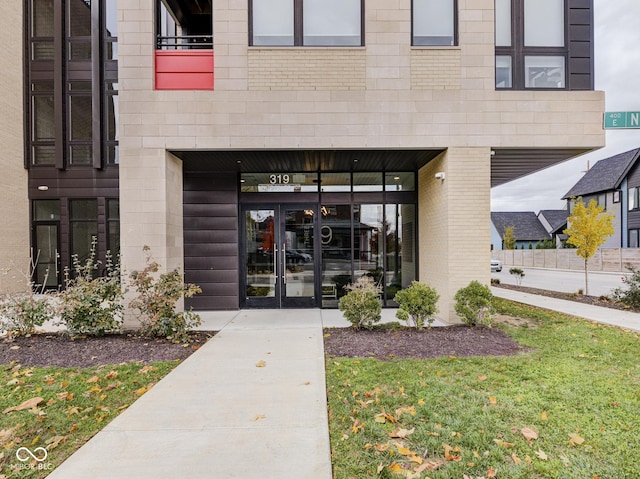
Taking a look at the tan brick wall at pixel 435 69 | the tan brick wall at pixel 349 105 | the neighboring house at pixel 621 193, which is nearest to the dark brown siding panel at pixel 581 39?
the tan brick wall at pixel 349 105

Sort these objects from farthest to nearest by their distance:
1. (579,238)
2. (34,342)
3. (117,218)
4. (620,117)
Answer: (117,218), (579,238), (620,117), (34,342)

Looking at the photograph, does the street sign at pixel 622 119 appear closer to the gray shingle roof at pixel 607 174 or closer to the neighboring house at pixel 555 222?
the gray shingle roof at pixel 607 174

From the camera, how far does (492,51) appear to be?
6738 mm

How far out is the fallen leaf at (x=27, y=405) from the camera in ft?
11.2

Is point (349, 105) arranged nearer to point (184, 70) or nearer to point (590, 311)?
point (184, 70)

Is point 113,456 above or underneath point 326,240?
underneath

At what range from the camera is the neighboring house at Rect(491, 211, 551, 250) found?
48938 mm

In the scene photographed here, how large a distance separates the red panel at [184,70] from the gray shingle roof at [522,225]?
5035 centimetres

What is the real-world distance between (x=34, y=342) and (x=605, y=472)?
737cm

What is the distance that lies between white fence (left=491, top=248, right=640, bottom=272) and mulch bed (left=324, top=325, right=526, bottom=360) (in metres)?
19.1

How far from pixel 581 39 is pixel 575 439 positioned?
25.0ft

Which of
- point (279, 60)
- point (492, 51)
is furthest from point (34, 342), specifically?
point (492, 51)

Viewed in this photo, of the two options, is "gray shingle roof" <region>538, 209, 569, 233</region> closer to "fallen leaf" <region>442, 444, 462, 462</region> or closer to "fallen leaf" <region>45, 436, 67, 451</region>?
"fallen leaf" <region>442, 444, 462, 462</region>

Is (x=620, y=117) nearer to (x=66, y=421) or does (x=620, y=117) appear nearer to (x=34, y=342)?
(x=66, y=421)
